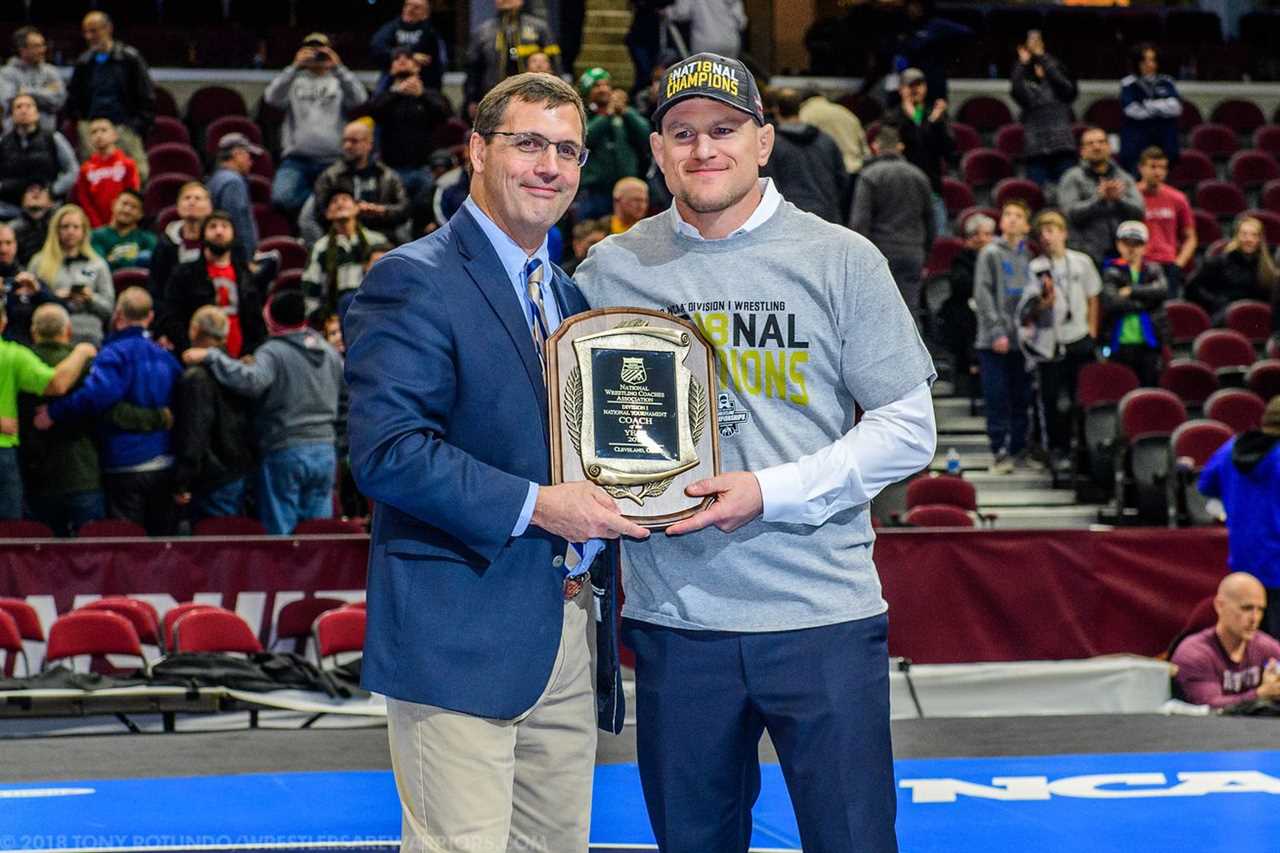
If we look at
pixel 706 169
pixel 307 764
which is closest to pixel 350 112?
pixel 307 764

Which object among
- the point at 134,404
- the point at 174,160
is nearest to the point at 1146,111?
the point at 174,160

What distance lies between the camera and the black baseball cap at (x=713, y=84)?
3219mm

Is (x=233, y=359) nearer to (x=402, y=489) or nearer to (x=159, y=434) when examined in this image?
(x=159, y=434)

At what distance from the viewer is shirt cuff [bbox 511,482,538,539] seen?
2.96 metres

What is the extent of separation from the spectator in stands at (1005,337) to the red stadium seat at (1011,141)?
4.85 meters

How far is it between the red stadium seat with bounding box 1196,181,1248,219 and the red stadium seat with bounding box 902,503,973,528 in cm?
699

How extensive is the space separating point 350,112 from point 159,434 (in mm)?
4302

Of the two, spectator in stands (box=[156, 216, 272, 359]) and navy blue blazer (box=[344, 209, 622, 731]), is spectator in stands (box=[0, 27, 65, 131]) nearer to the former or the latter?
spectator in stands (box=[156, 216, 272, 359])

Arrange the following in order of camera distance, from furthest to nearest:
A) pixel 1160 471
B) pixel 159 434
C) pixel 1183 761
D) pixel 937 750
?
1. pixel 1160 471
2. pixel 159 434
3. pixel 937 750
4. pixel 1183 761

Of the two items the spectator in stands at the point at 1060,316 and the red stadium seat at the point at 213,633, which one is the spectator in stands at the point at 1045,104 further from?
the red stadium seat at the point at 213,633

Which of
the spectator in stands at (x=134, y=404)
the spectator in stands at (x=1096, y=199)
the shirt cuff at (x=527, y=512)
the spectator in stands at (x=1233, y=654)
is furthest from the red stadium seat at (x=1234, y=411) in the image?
the shirt cuff at (x=527, y=512)

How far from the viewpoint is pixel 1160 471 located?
10.4m

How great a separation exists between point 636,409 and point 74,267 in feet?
25.7

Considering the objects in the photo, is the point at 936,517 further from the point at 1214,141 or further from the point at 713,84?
the point at 1214,141
